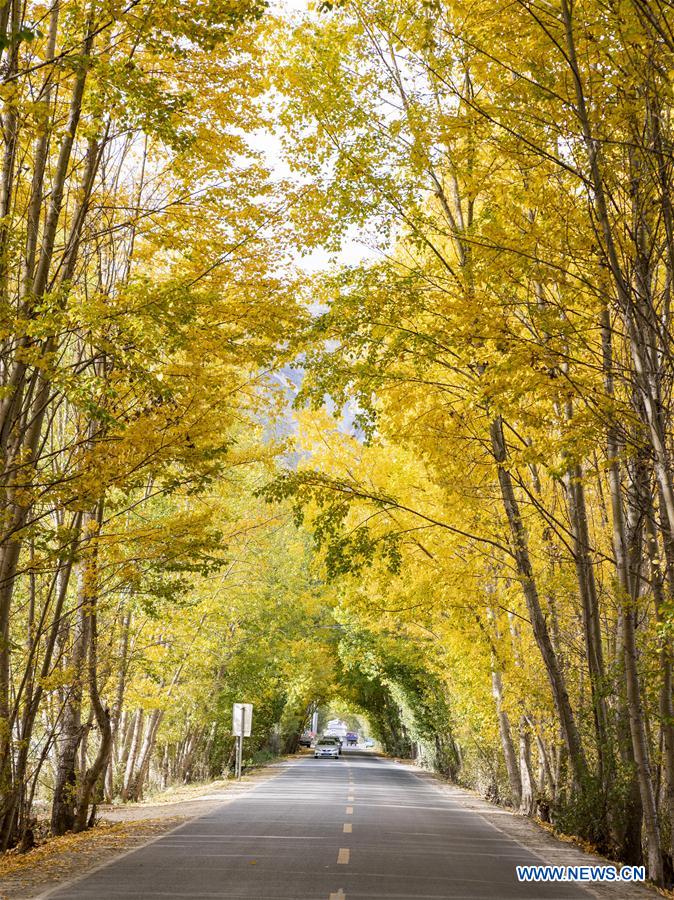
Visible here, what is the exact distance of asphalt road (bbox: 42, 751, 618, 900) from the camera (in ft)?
29.6

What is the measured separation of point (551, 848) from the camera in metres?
13.3

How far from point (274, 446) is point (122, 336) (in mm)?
6895

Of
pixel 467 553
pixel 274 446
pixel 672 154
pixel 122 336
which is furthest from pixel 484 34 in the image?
pixel 467 553

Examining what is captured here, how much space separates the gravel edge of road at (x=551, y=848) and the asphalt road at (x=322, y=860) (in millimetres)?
251

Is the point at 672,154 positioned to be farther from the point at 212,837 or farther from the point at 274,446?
the point at 212,837

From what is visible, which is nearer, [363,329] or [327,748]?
[363,329]

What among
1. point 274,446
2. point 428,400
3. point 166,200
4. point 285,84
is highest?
point 285,84

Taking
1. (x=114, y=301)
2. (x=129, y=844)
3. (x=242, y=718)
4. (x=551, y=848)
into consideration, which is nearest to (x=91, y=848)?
(x=129, y=844)

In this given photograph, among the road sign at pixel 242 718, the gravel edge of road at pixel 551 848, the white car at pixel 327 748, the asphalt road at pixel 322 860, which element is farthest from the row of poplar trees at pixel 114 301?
the white car at pixel 327 748

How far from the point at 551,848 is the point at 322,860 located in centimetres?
424

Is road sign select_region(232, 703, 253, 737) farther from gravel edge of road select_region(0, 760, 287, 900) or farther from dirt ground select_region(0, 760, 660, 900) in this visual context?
gravel edge of road select_region(0, 760, 287, 900)

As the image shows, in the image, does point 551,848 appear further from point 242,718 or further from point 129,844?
point 242,718

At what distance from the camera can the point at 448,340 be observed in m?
11.7

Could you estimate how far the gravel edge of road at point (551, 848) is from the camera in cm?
985
